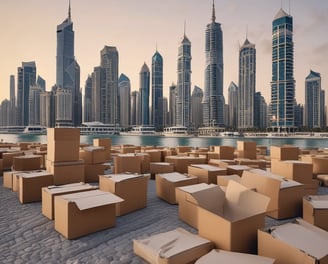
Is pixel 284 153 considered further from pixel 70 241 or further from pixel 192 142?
pixel 192 142

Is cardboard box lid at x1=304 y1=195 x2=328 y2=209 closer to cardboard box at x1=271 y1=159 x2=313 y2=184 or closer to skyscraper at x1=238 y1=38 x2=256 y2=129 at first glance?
cardboard box at x1=271 y1=159 x2=313 y2=184

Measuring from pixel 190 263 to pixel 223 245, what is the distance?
376mm

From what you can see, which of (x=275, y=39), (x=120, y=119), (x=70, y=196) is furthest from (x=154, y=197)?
(x=120, y=119)

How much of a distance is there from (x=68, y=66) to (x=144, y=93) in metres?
43.2

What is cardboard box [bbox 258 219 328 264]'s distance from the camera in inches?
71.0

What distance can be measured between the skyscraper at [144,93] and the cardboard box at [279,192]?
106514 mm

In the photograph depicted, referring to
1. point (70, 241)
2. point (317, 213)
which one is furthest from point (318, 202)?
point (70, 241)

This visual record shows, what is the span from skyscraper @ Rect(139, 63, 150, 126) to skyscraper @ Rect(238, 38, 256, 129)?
43.2 meters

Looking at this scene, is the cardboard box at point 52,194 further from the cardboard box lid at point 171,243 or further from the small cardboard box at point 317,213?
the small cardboard box at point 317,213

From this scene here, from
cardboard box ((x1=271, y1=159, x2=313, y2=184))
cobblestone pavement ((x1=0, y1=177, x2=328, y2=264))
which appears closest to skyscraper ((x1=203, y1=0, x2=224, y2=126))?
cardboard box ((x1=271, y1=159, x2=313, y2=184))

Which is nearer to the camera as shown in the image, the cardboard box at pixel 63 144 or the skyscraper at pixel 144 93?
the cardboard box at pixel 63 144

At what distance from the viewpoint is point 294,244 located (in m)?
1.95

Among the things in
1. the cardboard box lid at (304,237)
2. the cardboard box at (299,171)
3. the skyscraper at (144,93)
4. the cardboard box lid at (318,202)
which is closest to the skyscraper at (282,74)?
the skyscraper at (144,93)

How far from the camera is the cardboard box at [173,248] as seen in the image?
2.05 meters
